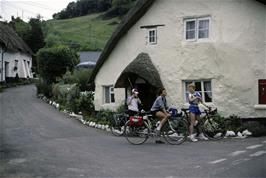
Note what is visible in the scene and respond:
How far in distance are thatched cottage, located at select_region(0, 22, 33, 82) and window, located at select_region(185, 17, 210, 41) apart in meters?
25.7

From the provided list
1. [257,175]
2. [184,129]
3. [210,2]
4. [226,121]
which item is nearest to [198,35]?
[210,2]

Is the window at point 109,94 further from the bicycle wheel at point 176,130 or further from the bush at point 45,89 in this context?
the bush at point 45,89

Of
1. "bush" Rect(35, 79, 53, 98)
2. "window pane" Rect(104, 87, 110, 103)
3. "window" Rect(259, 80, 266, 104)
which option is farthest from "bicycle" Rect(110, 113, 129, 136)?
"bush" Rect(35, 79, 53, 98)

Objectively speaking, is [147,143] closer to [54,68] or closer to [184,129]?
[184,129]

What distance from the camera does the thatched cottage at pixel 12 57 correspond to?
41.5m

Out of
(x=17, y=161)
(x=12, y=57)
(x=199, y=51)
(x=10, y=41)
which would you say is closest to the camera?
(x=17, y=161)

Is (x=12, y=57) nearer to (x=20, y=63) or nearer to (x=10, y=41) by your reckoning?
(x=10, y=41)

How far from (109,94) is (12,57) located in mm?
24146

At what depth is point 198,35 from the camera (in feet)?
60.5

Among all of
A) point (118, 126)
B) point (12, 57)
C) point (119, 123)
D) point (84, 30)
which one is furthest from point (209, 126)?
point (84, 30)

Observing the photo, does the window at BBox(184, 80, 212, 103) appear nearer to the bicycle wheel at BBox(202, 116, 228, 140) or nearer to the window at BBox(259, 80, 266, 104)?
the window at BBox(259, 80, 266, 104)

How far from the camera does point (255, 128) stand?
1589 cm

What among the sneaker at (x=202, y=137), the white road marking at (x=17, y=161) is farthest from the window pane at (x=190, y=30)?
the white road marking at (x=17, y=161)

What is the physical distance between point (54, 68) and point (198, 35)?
54.2 feet
